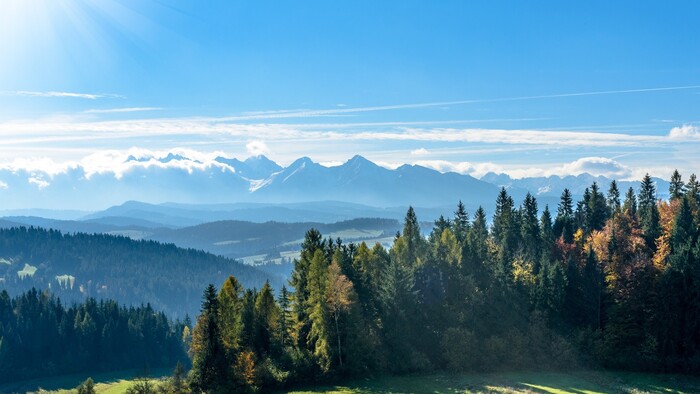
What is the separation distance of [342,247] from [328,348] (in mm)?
15233

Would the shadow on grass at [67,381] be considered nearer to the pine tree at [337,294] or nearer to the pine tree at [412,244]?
the pine tree at [412,244]

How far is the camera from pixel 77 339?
174 meters

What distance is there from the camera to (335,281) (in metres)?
75.5

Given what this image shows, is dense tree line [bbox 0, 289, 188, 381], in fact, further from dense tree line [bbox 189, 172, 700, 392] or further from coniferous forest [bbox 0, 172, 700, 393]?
dense tree line [bbox 189, 172, 700, 392]

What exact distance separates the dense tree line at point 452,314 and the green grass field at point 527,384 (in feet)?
12.5

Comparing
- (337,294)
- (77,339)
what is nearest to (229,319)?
(337,294)

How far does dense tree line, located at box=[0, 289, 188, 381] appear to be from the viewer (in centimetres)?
16762

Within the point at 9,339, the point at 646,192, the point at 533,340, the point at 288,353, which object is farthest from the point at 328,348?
the point at 9,339

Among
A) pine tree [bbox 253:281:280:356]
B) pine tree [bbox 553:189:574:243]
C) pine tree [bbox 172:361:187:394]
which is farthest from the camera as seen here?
pine tree [bbox 553:189:574:243]

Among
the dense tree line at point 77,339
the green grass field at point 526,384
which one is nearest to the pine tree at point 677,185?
the green grass field at point 526,384

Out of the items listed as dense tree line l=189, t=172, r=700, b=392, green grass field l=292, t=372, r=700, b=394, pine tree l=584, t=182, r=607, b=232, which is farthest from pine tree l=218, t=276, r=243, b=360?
pine tree l=584, t=182, r=607, b=232

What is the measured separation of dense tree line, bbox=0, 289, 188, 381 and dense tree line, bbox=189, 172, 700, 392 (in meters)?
110

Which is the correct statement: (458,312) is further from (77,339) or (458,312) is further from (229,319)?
(77,339)

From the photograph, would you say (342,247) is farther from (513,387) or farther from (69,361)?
(69,361)
